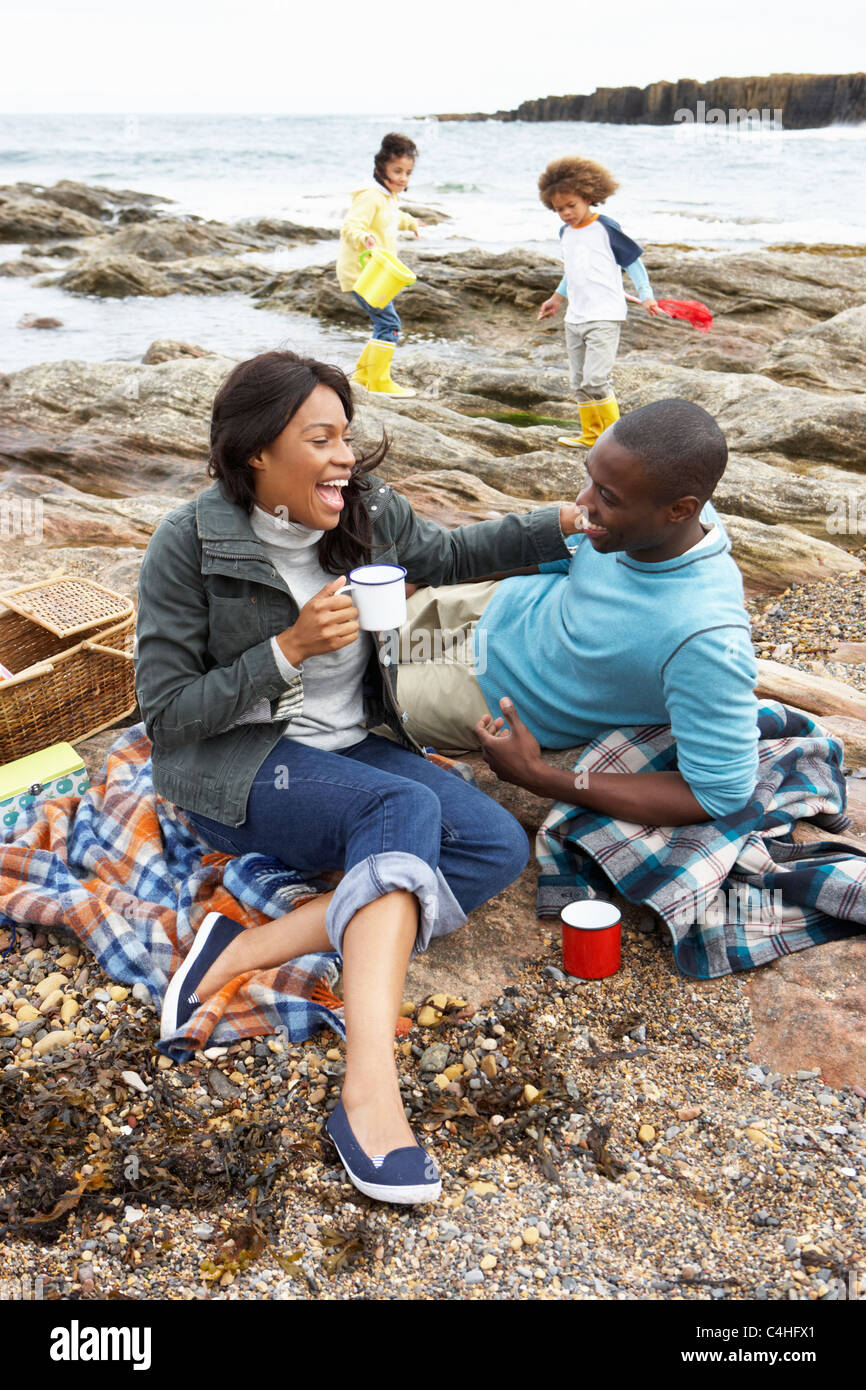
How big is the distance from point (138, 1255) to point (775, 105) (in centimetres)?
7310

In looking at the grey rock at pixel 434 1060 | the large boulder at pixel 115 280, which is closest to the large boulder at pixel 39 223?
the large boulder at pixel 115 280

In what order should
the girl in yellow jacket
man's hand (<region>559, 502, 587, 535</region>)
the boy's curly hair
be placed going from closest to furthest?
man's hand (<region>559, 502, 587, 535</region>)
the boy's curly hair
the girl in yellow jacket

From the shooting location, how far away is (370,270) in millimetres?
9789

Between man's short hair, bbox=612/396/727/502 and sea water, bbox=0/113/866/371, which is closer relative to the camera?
man's short hair, bbox=612/396/727/502

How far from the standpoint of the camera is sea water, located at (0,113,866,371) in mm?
17500

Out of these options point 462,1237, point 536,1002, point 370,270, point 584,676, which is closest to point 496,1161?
point 462,1237

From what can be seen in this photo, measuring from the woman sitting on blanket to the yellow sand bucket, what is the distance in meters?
7.11

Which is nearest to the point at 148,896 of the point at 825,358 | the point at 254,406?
the point at 254,406

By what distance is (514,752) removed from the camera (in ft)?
11.2

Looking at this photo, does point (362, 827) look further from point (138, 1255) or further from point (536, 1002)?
point (138, 1255)

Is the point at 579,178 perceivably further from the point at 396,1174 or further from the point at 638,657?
the point at 396,1174

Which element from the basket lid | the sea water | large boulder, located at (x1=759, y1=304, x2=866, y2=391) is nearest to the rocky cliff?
the sea water

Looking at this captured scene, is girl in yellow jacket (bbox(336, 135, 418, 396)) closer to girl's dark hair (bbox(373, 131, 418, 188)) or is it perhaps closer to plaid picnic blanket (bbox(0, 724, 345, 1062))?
girl's dark hair (bbox(373, 131, 418, 188))

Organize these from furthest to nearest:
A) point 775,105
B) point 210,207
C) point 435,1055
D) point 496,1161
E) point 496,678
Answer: point 775,105
point 210,207
point 496,678
point 435,1055
point 496,1161
